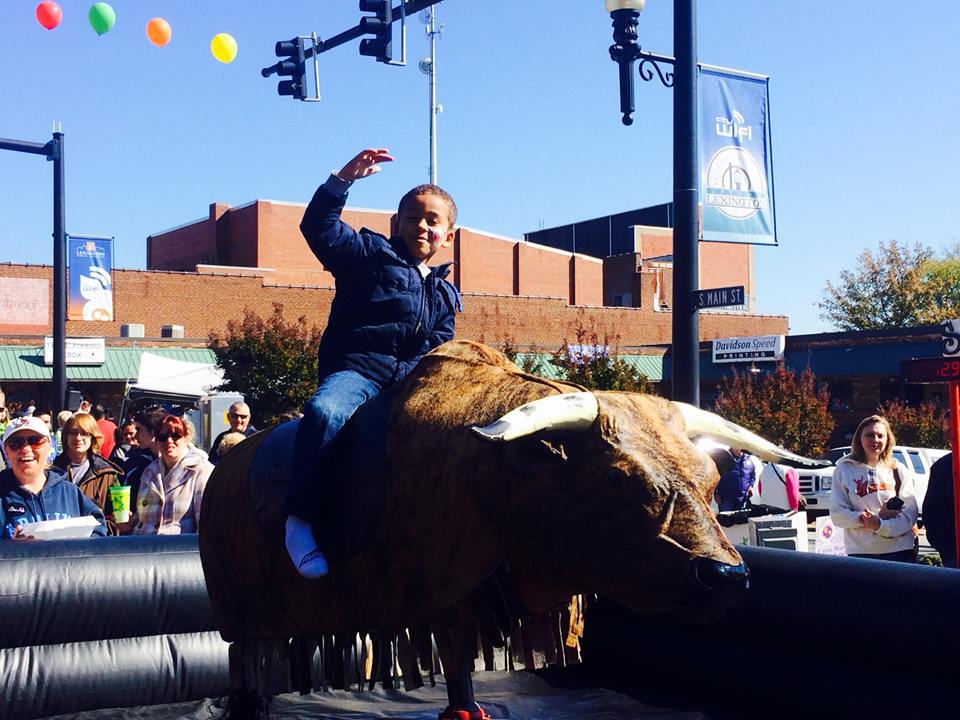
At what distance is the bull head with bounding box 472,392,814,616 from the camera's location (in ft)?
9.91

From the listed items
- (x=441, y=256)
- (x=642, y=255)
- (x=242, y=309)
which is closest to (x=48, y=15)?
(x=242, y=309)

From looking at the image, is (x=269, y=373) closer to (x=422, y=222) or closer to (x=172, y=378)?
(x=172, y=378)

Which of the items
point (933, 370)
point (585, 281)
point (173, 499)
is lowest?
point (173, 499)

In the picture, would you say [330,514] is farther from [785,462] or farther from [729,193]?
[729,193]

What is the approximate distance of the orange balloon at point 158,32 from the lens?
522 inches

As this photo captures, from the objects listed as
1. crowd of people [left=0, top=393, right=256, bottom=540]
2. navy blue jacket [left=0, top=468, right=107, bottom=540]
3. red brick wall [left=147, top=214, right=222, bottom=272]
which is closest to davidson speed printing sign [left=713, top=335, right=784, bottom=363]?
red brick wall [left=147, top=214, right=222, bottom=272]

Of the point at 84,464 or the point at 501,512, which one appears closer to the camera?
the point at 501,512

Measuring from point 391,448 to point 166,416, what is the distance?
13.0ft

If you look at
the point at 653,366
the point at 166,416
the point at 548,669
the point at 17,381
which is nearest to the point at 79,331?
the point at 17,381

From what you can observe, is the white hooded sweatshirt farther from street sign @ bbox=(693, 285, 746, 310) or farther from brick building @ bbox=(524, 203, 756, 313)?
brick building @ bbox=(524, 203, 756, 313)

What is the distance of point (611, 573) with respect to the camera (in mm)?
3143

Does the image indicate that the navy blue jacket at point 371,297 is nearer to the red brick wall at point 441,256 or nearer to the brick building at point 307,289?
the brick building at point 307,289

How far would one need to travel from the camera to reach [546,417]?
3.13 metres

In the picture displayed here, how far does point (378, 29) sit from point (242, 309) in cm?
2940
